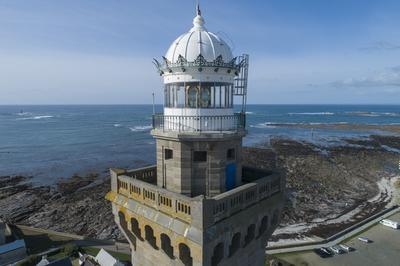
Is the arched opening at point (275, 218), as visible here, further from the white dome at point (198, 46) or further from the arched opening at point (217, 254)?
the white dome at point (198, 46)

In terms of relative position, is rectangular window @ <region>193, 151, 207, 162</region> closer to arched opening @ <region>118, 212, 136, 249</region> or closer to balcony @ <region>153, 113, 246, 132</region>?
balcony @ <region>153, 113, 246, 132</region>

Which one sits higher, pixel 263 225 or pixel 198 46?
pixel 198 46

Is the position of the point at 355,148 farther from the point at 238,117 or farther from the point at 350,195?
the point at 238,117

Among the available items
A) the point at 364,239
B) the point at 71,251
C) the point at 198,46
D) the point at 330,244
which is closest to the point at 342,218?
the point at 364,239

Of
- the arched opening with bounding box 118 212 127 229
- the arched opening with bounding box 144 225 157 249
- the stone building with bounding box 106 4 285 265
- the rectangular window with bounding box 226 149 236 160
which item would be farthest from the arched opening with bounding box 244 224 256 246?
the arched opening with bounding box 118 212 127 229

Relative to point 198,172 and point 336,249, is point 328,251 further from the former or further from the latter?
point 198,172

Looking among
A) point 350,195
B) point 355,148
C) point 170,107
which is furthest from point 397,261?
point 355,148

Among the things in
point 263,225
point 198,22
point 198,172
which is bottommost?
point 263,225

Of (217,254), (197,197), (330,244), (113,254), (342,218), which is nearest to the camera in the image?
(197,197)
